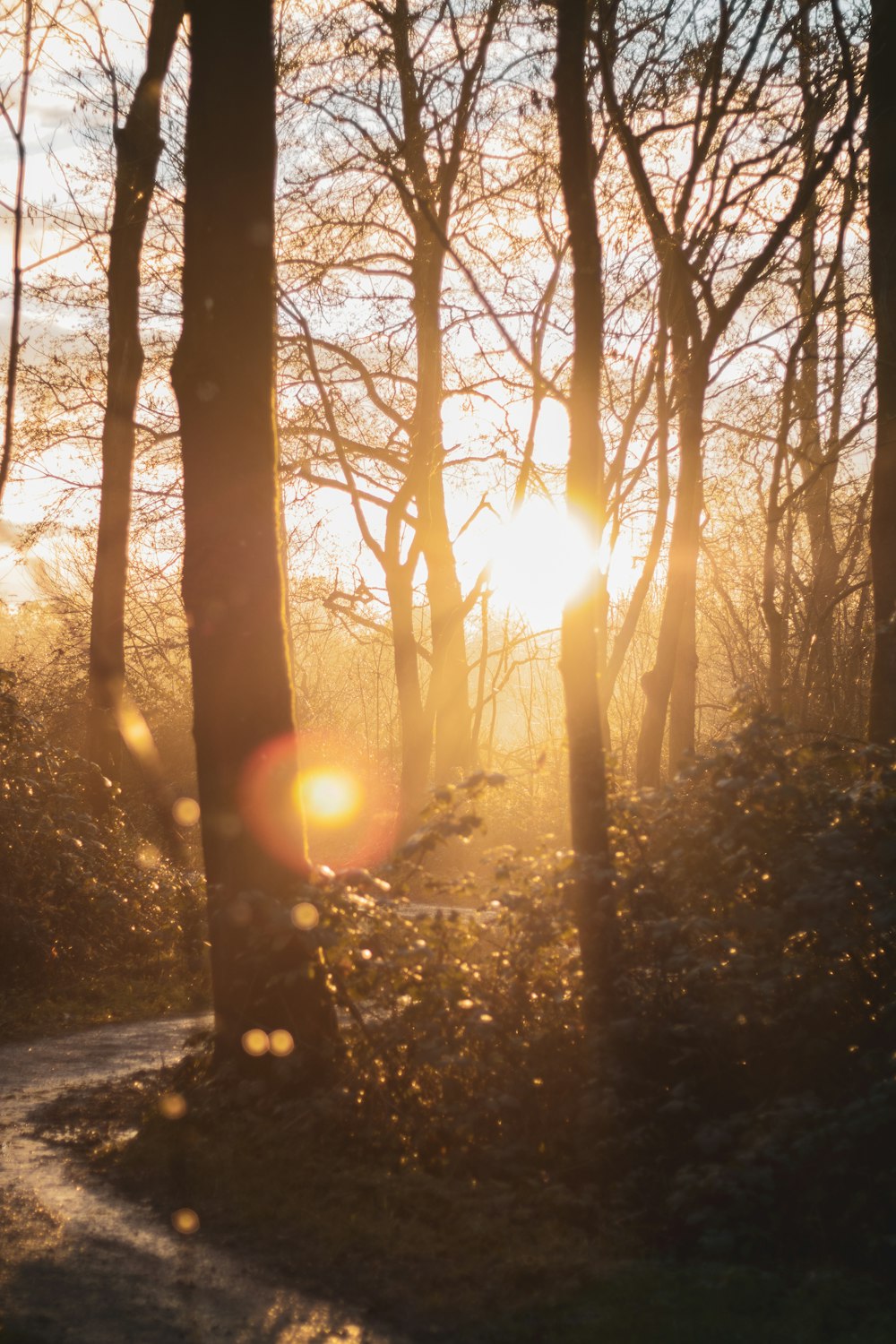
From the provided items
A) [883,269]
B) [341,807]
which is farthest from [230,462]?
[341,807]

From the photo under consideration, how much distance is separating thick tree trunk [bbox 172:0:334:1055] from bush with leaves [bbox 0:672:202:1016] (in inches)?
178

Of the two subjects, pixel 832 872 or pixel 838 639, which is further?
pixel 838 639

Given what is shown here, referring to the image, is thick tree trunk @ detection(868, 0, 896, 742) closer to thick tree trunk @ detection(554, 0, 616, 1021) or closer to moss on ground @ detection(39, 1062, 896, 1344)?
thick tree trunk @ detection(554, 0, 616, 1021)

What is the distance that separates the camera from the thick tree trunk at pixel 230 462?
6457mm

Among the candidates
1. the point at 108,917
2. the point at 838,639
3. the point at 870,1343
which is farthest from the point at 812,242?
the point at 870,1343

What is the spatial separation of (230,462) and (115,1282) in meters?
4.04

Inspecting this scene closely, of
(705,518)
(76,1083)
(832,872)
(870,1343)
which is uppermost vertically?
(705,518)

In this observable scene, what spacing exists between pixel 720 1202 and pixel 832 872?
1600mm

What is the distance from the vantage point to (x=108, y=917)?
11.7 m

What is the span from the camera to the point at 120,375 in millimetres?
14484

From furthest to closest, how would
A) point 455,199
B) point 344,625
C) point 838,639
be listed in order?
point 344,625
point 838,639
point 455,199

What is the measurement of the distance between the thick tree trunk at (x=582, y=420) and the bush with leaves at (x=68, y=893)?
5907 millimetres

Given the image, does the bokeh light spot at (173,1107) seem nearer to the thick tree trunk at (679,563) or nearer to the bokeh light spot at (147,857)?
the thick tree trunk at (679,563)

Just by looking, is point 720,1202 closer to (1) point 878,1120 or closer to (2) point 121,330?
(1) point 878,1120
